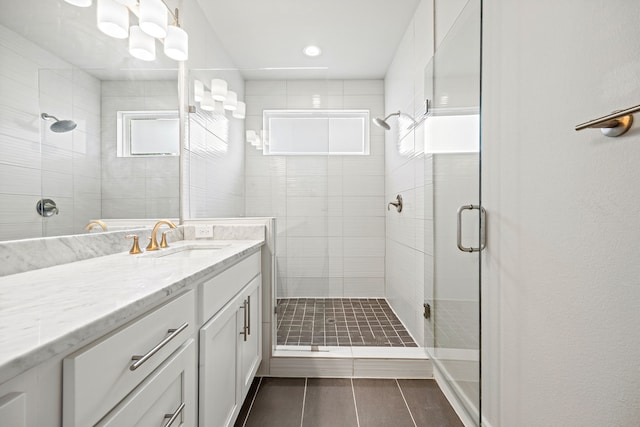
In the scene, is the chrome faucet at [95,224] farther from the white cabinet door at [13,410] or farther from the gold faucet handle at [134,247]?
the white cabinet door at [13,410]

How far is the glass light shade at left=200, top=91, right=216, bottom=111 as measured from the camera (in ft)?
7.31

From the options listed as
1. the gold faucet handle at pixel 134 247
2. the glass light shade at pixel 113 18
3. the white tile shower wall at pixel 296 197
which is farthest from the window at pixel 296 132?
the gold faucet handle at pixel 134 247

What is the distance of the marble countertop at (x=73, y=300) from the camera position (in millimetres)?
430

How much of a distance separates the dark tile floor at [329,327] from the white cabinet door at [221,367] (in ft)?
2.52

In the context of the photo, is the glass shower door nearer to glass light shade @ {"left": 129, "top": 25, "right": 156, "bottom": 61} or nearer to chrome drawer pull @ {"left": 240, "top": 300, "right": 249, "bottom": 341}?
chrome drawer pull @ {"left": 240, "top": 300, "right": 249, "bottom": 341}

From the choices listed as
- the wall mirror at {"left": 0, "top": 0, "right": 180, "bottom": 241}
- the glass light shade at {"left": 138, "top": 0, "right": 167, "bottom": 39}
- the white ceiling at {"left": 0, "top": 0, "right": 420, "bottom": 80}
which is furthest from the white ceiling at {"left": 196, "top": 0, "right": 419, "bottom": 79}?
the wall mirror at {"left": 0, "top": 0, "right": 180, "bottom": 241}

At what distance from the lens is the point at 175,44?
180 centimetres

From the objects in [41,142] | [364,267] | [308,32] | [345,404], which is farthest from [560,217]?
[364,267]

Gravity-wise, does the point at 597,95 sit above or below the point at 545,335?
above

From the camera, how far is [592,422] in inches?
32.5

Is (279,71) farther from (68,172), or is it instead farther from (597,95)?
(597,95)

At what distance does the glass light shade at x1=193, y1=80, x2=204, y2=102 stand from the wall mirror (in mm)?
467

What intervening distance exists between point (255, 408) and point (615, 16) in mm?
2061

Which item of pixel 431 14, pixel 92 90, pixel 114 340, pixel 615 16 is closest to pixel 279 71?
pixel 431 14
